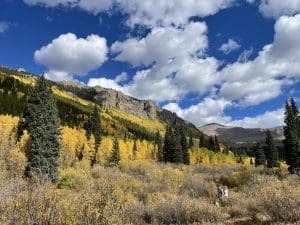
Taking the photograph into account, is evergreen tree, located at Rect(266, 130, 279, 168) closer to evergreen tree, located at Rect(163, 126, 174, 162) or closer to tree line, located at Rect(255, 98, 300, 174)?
tree line, located at Rect(255, 98, 300, 174)

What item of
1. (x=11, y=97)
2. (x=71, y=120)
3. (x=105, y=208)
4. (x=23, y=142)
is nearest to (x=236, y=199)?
(x=105, y=208)

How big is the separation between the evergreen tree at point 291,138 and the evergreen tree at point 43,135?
38.6 meters

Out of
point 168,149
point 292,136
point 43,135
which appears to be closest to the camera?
point 43,135

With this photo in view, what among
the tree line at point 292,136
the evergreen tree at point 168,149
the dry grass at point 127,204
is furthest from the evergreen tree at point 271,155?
the dry grass at point 127,204

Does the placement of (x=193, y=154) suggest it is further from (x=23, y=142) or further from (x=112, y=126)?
(x=23, y=142)

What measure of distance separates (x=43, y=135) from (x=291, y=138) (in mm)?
42688

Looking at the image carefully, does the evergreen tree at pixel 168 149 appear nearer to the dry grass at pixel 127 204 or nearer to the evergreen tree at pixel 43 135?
the evergreen tree at pixel 43 135

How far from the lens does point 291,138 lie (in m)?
66.8

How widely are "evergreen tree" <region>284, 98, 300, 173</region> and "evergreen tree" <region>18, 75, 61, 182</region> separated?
38.6m

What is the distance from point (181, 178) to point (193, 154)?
3507 inches

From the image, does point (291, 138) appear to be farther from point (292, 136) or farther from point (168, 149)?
point (168, 149)

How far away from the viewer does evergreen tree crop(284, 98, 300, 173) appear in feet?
213

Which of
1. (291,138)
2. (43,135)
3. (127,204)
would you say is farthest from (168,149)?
(127,204)

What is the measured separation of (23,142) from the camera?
5459 centimetres
